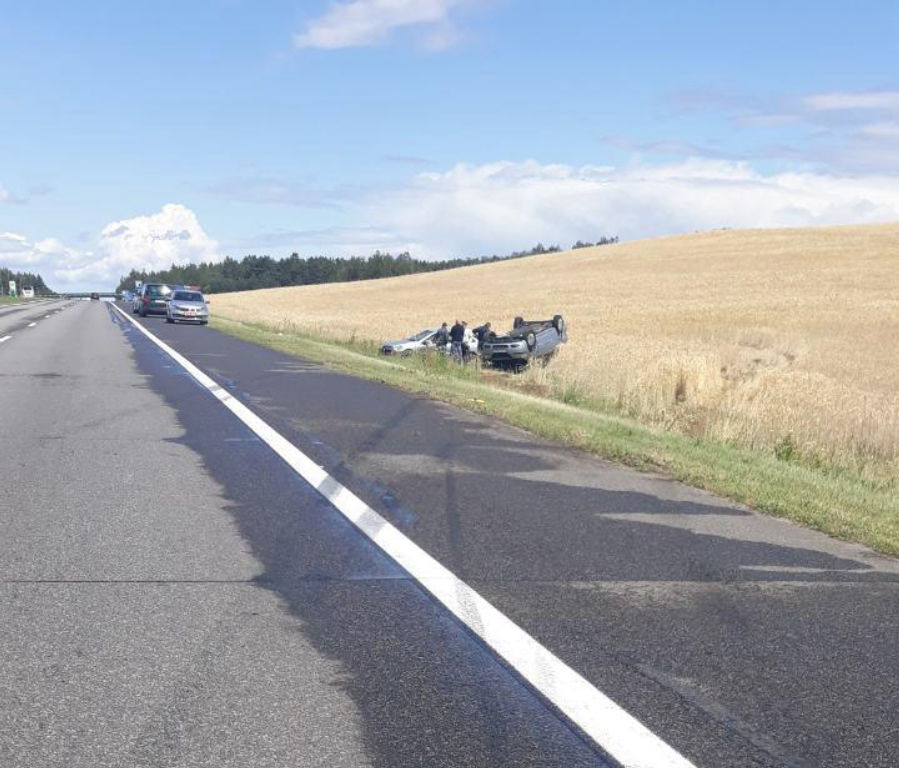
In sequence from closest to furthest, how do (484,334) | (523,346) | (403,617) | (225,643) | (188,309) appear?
(225,643) → (403,617) → (523,346) → (484,334) → (188,309)

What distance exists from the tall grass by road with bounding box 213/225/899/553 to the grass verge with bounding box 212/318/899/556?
0.18ft

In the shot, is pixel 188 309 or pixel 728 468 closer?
pixel 728 468

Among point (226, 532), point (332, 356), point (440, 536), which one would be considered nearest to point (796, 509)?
point (440, 536)

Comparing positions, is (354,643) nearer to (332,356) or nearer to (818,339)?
(332,356)

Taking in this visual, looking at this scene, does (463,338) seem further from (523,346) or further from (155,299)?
(155,299)

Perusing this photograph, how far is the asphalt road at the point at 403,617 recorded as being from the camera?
4367 millimetres

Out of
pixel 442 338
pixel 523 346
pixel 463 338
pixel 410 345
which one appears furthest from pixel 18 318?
pixel 523 346

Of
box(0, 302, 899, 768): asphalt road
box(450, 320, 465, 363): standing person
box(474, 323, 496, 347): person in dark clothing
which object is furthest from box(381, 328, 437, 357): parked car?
box(0, 302, 899, 768): asphalt road

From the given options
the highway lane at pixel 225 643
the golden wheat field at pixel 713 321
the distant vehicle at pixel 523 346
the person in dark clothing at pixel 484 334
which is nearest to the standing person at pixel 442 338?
the person in dark clothing at pixel 484 334

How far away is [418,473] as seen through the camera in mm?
10438

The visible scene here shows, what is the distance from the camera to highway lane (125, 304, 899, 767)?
4.60 meters

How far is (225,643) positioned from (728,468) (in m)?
6.71

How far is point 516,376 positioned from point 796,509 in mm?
17277

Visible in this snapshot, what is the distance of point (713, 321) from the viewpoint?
45719 mm
